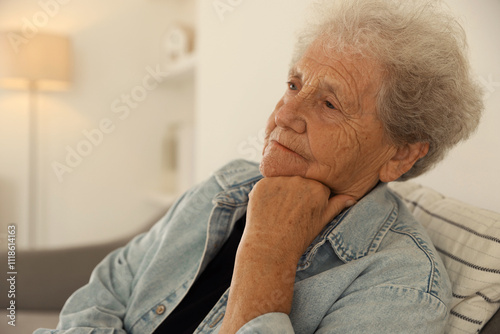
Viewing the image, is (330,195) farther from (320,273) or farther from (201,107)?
(201,107)

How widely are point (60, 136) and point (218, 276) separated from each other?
205 centimetres

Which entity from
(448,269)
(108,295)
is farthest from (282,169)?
(108,295)

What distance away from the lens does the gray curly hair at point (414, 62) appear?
825mm

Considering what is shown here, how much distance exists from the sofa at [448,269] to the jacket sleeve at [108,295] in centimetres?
30

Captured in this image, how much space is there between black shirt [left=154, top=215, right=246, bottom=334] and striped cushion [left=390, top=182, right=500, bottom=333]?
44 cm

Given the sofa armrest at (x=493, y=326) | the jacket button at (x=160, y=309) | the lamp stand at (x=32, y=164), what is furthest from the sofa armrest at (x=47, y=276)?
the lamp stand at (x=32, y=164)

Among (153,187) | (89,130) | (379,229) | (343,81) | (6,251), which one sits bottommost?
(153,187)

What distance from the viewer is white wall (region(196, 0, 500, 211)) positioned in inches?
38.0

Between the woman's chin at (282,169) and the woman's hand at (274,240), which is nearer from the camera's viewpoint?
the woman's hand at (274,240)

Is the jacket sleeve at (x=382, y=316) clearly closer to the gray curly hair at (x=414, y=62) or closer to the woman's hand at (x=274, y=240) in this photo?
the woman's hand at (x=274, y=240)

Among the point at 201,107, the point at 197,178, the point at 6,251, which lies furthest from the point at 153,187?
the point at 6,251

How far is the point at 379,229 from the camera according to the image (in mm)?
834

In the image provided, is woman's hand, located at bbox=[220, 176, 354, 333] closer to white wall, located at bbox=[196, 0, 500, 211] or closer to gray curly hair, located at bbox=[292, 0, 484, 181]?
gray curly hair, located at bbox=[292, 0, 484, 181]

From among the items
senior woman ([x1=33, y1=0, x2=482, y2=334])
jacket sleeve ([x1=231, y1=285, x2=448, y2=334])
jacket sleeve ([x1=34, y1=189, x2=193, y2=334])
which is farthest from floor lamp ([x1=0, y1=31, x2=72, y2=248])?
jacket sleeve ([x1=231, y1=285, x2=448, y2=334])
